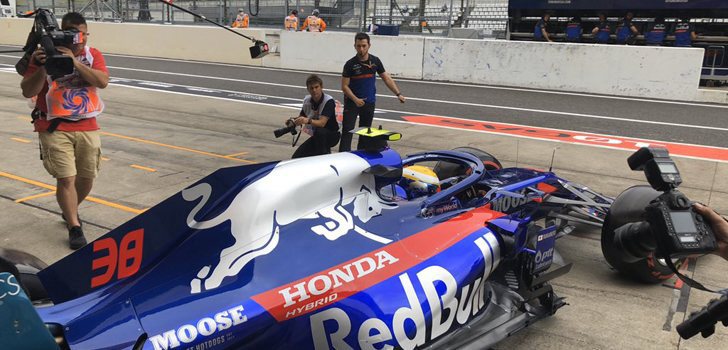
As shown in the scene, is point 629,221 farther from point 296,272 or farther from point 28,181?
point 28,181

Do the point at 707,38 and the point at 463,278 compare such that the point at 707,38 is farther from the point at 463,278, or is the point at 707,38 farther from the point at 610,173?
the point at 463,278

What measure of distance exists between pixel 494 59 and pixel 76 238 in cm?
1440

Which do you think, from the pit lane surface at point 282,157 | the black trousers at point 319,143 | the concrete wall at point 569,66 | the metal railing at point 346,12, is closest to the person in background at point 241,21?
the metal railing at point 346,12

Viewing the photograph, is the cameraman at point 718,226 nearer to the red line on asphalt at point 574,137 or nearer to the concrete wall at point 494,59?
the red line on asphalt at point 574,137

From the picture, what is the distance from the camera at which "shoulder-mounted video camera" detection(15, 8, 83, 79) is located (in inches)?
161

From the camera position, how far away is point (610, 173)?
7.87 metres

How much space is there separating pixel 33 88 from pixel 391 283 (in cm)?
329

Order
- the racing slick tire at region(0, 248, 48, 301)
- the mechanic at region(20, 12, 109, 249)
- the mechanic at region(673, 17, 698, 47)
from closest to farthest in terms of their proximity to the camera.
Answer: the racing slick tire at region(0, 248, 48, 301) → the mechanic at region(20, 12, 109, 249) → the mechanic at region(673, 17, 698, 47)

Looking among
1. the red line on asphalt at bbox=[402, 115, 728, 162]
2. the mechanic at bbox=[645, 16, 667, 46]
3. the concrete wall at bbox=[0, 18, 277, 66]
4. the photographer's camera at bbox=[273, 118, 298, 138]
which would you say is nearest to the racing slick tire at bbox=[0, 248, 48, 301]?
the photographer's camera at bbox=[273, 118, 298, 138]

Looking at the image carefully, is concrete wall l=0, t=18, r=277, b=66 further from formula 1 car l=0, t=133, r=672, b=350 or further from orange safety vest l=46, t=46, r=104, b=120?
formula 1 car l=0, t=133, r=672, b=350

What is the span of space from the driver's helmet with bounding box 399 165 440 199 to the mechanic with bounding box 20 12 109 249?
2.62 metres

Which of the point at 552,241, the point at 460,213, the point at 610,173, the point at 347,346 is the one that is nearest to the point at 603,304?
the point at 552,241

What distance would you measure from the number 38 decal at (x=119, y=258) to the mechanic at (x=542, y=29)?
18.9m

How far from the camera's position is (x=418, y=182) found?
5000 millimetres
